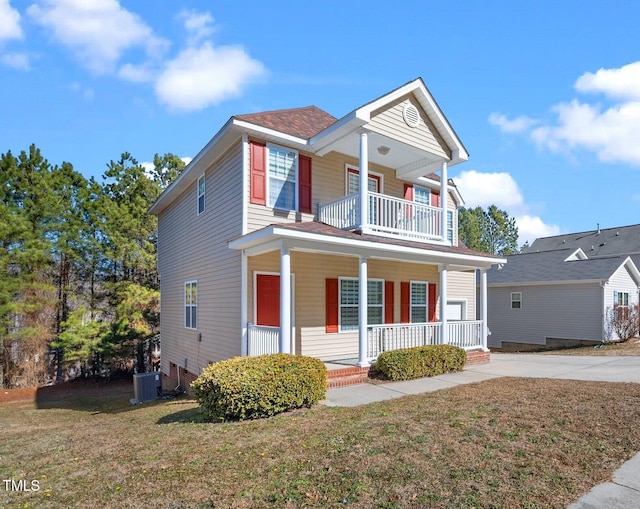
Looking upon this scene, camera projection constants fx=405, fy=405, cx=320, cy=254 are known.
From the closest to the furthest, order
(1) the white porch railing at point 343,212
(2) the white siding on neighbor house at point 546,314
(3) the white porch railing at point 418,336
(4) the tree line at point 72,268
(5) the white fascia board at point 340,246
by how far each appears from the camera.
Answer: (5) the white fascia board at point 340,246, (3) the white porch railing at point 418,336, (1) the white porch railing at point 343,212, (4) the tree line at point 72,268, (2) the white siding on neighbor house at point 546,314

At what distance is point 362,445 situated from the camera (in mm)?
4965

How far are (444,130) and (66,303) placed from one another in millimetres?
18331

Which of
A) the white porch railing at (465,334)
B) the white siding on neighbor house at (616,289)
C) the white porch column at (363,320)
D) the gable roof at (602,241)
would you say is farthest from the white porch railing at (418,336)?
the gable roof at (602,241)

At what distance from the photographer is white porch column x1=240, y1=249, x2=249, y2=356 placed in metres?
9.58

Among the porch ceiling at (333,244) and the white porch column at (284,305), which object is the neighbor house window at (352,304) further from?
the white porch column at (284,305)

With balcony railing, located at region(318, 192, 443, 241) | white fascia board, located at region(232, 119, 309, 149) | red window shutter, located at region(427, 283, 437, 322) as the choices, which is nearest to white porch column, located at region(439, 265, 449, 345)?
balcony railing, located at region(318, 192, 443, 241)

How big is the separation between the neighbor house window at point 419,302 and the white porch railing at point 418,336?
71.4 inches

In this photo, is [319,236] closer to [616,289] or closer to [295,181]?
[295,181]

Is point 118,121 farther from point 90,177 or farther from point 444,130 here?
point 444,130

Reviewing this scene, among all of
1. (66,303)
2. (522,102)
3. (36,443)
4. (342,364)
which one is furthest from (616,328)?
(66,303)

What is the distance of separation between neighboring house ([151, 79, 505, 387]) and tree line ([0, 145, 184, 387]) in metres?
6.89

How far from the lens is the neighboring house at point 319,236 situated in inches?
384

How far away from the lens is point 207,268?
39.7 feet

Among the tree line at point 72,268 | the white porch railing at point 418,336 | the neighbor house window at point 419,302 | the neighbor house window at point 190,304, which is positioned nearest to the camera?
the white porch railing at point 418,336
